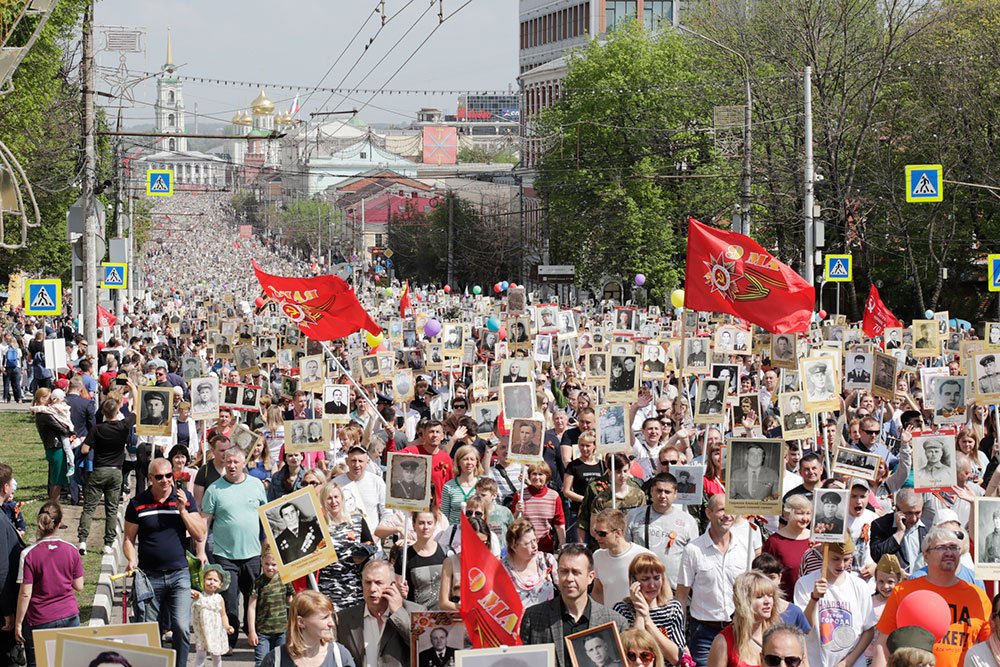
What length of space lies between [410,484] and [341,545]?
52 centimetres

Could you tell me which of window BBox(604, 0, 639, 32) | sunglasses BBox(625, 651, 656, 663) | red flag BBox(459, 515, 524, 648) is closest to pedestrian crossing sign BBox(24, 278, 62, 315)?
red flag BBox(459, 515, 524, 648)

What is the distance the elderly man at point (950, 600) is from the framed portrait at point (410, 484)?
2.91 m

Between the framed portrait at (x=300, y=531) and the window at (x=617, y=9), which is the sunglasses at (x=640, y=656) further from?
the window at (x=617, y=9)

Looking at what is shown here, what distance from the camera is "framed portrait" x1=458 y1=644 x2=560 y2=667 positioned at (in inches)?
242

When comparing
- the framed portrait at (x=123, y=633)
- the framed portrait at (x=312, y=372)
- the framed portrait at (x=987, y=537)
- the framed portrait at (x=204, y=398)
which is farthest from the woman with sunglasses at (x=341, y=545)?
the framed portrait at (x=312, y=372)

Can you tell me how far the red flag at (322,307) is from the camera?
17.8m

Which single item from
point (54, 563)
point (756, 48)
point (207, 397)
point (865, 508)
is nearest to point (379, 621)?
point (54, 563)

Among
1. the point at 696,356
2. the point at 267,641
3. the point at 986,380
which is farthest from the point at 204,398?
the point at 986,380

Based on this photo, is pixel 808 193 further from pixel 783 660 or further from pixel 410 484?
pixel 783 660

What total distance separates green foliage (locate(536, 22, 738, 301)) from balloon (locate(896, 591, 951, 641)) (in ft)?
168

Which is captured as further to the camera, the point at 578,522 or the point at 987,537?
the point at 578,522

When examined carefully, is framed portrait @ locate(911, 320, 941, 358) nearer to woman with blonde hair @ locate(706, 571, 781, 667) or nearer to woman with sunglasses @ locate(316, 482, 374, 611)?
woman with sunglasses @ locate(316, 482, 374, 611)

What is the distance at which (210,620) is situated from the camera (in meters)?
10.1

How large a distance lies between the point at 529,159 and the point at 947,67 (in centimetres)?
6888
